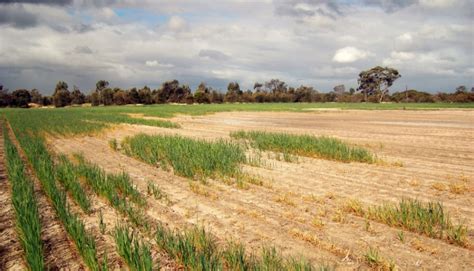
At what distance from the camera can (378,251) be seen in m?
4.51

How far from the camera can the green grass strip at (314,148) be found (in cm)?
1138

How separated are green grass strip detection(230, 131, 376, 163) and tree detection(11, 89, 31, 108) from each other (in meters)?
124

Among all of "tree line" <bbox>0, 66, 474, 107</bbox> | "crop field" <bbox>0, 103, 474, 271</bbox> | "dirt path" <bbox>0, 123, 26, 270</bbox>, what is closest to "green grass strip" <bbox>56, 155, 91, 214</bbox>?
"crop field" <bbox>0, 103, 474, 271</bbox>

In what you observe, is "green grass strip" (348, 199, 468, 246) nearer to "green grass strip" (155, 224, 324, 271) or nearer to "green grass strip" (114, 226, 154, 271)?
"green grass strip" (155, 224, 324, 271)

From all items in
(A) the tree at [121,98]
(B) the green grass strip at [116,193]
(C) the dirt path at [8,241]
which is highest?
(A) the tree at [121,98]

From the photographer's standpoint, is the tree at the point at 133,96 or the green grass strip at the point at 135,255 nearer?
the green grass strip at the point at 135,255

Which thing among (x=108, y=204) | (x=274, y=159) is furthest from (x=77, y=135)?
(x=108, y=204)

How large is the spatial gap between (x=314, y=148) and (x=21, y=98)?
130 metres

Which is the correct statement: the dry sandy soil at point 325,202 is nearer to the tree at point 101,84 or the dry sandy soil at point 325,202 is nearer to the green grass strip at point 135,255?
the green grass strip at point 135,255

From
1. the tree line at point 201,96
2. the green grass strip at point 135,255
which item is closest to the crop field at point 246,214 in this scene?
the green grass strip at point 135,255

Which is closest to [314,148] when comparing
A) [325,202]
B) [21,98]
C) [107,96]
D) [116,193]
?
[325,202]

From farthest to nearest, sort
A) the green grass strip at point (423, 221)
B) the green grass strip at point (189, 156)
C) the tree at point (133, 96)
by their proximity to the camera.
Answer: the tree at point (133, 96), the green grass strip at point (189, 156), the green grass strip at point (423, 221)

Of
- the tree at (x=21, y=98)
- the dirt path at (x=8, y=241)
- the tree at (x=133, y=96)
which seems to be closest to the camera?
the dirt path at (x=8, y=241)

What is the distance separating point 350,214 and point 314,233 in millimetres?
1206
